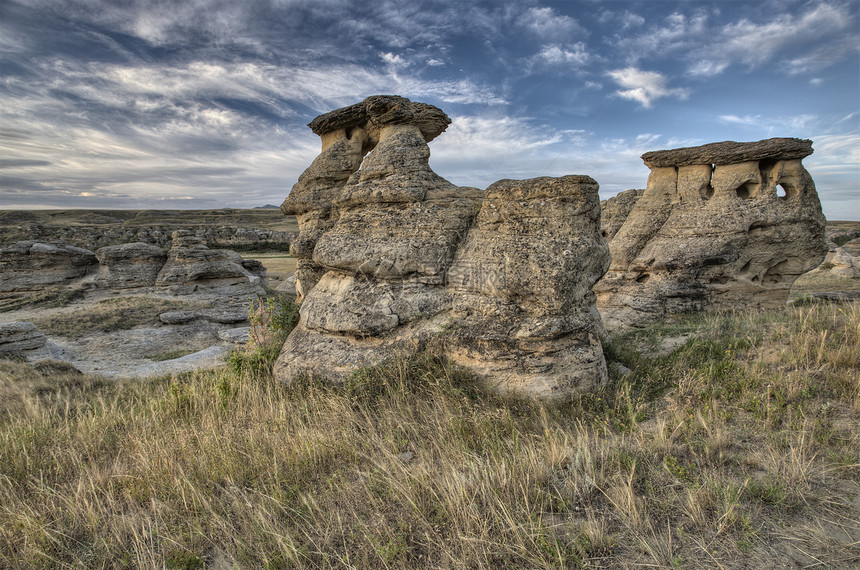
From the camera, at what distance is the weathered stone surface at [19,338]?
40.0 ft

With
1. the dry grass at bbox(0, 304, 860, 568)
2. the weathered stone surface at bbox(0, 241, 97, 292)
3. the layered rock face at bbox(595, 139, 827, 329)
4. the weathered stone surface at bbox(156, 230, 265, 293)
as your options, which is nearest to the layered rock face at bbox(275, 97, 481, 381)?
the dry grass at bbox(0, 304, 860, 568)

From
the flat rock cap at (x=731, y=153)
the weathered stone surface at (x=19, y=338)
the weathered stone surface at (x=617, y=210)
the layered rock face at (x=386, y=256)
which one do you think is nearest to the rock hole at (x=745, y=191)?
the flat rock cap at (x=731, y=153)

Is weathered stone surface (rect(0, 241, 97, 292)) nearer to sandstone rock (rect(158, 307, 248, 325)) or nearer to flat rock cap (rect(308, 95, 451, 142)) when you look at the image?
sandstone rock (rect(158, 307, 248, 325))

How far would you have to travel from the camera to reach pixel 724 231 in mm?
11727

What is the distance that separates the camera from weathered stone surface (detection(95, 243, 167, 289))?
21.7 metres

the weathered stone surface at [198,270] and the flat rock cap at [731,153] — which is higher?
the flat rock cap at [731,153]

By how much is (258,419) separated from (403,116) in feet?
17.6

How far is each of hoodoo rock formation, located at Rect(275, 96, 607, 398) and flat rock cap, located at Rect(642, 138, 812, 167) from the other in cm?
916

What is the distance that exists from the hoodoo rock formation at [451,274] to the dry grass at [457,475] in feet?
1.62

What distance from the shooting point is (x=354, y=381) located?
16.9 ft

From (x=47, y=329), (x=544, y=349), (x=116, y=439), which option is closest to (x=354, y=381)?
(x=544, y=349)

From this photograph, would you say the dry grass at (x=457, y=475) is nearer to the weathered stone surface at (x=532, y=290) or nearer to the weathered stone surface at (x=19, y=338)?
the weathered stone surface at (x=532, y=290)

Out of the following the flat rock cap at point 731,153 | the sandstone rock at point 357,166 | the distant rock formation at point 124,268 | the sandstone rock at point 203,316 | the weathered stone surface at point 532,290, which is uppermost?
the flat rock cap at point 731,153

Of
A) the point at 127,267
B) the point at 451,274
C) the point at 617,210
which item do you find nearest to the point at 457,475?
the point at 451,274
